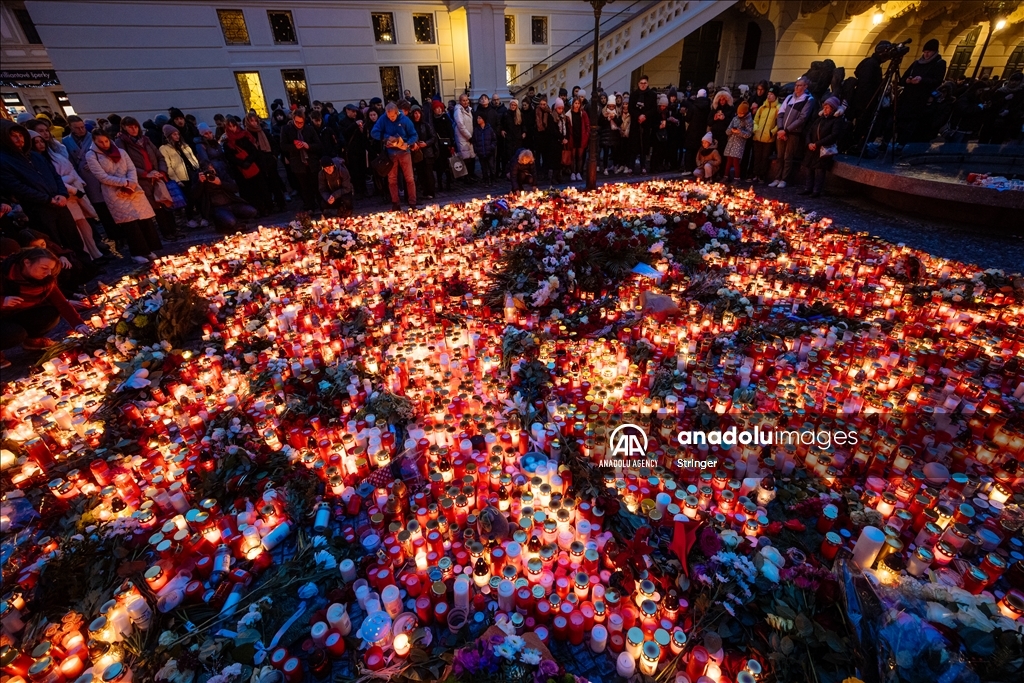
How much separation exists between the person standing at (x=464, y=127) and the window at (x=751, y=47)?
17386 mm

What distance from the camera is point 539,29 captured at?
829 inches

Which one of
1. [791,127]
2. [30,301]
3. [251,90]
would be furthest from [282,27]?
[791,127]

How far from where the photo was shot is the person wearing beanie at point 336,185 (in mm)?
9352

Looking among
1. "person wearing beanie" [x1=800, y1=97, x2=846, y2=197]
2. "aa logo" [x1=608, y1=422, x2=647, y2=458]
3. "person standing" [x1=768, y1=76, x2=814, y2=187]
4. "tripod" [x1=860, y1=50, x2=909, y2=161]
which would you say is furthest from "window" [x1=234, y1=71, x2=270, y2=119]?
"aa logo" [x1=608, y1=422, x2=647, y2=458]

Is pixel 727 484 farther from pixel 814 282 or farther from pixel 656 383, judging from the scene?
pixel 814 282

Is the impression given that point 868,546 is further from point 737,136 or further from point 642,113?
point 642,113

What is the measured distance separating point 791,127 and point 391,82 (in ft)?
49.9

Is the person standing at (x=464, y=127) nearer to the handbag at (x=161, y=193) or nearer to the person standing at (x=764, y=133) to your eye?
the handbag at (x=161, y=193)

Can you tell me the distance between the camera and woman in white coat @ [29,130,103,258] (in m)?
6.96

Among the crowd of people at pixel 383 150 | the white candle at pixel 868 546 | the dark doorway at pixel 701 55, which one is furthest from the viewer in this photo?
the dark doorway at pixel 701 55

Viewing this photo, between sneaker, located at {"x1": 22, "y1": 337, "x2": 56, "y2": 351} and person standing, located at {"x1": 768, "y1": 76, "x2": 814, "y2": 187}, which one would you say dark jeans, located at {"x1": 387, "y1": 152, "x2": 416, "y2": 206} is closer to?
sneaker, located at {"x1": 22, "y1": 337, "x2": 56, "y2": 351}

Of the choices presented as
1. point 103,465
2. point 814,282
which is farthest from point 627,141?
point 103,465

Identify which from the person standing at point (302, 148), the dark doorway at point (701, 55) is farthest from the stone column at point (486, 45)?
the dark doorway at point (701, 55)

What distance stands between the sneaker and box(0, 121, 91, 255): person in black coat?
2062 mm
